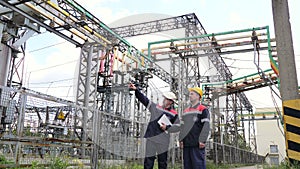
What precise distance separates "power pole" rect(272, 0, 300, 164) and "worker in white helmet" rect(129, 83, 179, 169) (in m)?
1.92

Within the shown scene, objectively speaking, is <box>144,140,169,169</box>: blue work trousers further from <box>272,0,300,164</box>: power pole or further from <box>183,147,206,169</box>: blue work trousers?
<box>272,0,300,164</box>: power pole

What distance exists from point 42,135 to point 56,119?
37.1 inches

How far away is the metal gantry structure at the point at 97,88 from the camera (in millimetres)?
5375

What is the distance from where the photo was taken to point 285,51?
191 inches

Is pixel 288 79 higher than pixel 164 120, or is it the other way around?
pixel 288 79

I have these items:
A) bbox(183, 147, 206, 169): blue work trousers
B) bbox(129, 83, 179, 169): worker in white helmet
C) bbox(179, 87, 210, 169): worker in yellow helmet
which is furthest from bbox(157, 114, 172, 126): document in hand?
bbox(183, 147, 206, 169): blue work trousers

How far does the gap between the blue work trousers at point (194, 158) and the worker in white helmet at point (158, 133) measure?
1.53 feet

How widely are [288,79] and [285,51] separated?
0.50 meters

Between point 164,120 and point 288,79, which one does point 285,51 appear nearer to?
point 288,79

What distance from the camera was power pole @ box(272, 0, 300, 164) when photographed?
443 cm

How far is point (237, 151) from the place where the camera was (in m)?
18.4

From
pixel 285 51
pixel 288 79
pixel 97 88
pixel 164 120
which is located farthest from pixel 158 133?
pixel 97 88

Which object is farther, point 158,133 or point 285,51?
point 158,133

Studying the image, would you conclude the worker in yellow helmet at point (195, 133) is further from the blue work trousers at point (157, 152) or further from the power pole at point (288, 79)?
the power pole at point (288, 79)
